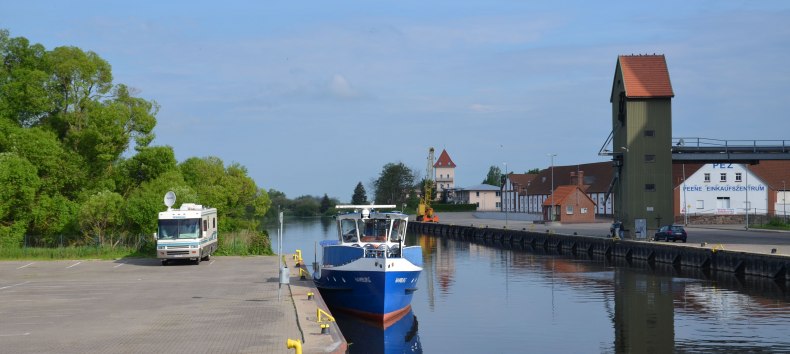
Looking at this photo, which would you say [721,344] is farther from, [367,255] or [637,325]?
[367,255]

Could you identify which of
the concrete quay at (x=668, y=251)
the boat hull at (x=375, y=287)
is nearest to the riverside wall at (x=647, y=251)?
the concrete quay at (x=668, y=251)

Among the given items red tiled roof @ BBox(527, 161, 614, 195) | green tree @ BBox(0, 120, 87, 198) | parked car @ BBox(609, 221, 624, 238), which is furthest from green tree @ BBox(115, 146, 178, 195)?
red tiled roof @ BBox(527, 161, 614, 195)

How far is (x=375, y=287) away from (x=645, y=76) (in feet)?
139

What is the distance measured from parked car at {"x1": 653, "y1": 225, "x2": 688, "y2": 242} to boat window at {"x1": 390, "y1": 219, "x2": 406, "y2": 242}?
109 ft

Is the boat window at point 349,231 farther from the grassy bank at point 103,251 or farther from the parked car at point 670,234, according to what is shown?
the parked car at point 670,234

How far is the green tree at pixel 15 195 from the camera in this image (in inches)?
2056

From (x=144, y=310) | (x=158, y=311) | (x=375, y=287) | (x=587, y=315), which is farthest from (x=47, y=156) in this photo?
(x=587, y=315)

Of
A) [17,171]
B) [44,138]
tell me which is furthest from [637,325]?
[44,138]

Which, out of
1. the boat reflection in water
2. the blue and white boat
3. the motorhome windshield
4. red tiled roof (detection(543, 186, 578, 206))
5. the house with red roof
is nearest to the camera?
the boat reflection in water

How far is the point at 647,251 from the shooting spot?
189 feet

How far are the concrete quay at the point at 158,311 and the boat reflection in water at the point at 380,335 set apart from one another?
1.51 metres

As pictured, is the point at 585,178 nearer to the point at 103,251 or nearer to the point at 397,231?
the point at 103,251

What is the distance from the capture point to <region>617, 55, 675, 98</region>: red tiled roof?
212 ft

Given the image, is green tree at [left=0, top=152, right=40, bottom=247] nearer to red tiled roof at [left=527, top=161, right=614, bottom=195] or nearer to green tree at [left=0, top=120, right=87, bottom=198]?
green tree at [left=0, top=120, right=87, bottom=198]
